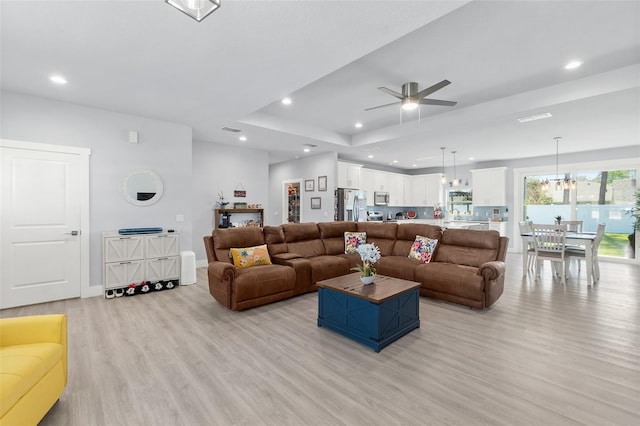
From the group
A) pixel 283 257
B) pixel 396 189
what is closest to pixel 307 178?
pixel 396 189

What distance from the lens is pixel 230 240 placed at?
408 centimetres

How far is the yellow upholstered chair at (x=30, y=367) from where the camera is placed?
143cm

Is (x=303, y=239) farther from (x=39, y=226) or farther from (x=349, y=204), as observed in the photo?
(x=39, y=226)

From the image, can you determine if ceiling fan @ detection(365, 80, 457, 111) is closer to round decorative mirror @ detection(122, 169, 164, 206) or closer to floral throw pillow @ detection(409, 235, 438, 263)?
floral throw pillow @ detection(409, 235, 438, 263)

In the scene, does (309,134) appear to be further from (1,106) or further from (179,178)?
(1,106)

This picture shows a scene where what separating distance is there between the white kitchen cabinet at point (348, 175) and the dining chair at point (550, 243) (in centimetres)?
409

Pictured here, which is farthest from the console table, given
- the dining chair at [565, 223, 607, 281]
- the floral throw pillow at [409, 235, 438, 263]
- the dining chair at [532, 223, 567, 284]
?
the dining chair at [565, 223, 607, 281]

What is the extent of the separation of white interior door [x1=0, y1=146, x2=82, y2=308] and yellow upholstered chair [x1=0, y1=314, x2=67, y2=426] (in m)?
2.73

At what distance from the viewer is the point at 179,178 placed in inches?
199

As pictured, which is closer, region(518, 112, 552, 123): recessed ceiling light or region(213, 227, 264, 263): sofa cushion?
region(213, 227, 264, 263): sofa cushion

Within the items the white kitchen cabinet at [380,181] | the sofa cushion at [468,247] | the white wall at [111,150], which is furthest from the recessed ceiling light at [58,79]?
the white kitchen cabinet at [380,181]

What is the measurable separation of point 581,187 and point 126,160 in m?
10.4

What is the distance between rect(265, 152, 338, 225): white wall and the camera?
23.6 feet

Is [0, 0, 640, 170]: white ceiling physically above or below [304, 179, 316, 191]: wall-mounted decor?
above
